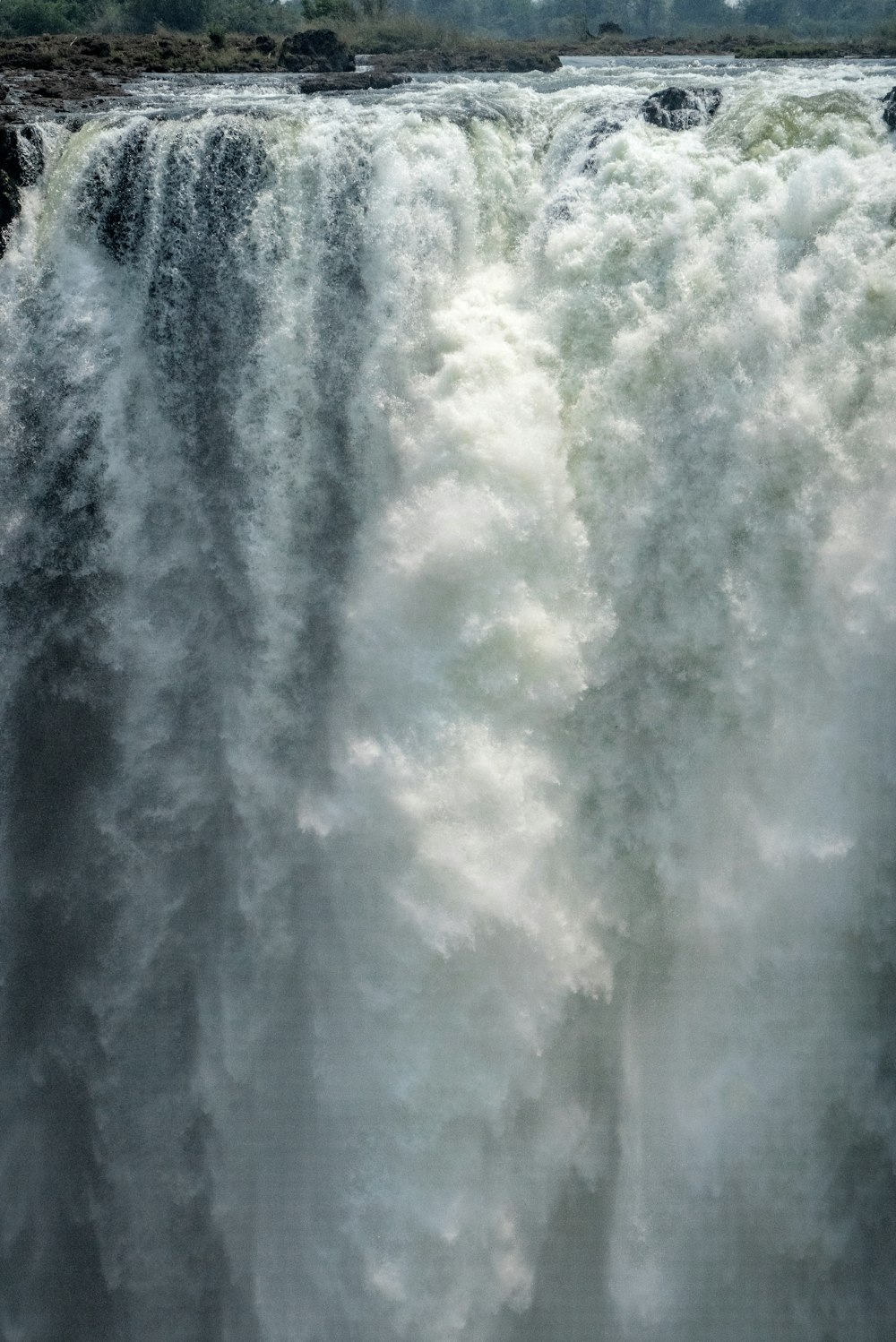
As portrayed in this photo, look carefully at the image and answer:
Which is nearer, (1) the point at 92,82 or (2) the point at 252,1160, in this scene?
(2) the point at 252,1160

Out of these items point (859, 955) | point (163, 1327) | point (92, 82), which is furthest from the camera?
point (92, 82)

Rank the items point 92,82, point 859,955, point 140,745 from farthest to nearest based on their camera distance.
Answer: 1. point 92,82
2. point 140,745
3. point 859,955

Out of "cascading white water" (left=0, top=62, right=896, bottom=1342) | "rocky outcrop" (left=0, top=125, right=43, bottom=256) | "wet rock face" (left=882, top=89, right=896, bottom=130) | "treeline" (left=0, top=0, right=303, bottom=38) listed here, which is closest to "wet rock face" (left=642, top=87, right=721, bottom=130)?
"cascading white water" (left=0, top=62, right=896, bottom=1342)

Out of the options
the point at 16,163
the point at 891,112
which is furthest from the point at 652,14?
the point at 16,163

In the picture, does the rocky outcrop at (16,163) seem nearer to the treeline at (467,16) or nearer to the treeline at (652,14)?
the treeline at (467,16)

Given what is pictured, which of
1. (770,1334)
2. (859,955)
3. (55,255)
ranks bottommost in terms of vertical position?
(770,1334)

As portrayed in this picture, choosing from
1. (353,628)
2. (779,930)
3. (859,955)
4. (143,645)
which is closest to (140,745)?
(143,645)

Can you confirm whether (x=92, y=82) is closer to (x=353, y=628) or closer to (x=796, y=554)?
(x=353, y=628)
